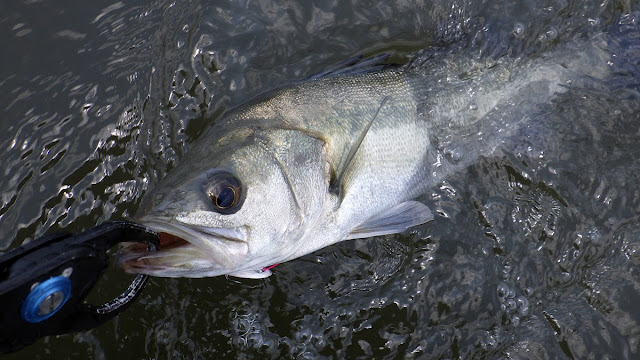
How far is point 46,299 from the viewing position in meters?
2.03

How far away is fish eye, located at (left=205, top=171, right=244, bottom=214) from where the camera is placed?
2434 mm

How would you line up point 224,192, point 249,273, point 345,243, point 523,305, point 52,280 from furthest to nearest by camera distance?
point 345,243 → point 523,305 → point 249,273 → point 224,192 → point 52,280

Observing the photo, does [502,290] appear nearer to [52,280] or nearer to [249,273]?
[249,273]

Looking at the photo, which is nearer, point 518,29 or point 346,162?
point 346,162

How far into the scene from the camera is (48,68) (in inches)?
148

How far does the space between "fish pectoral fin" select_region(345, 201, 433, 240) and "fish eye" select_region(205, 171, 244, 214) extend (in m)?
0.65

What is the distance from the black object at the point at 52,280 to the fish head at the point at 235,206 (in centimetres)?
14

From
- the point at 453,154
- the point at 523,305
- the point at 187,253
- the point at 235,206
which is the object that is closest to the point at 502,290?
the point at 523,305

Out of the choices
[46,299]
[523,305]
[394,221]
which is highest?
[46,299]

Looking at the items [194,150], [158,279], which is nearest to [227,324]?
[158,279]

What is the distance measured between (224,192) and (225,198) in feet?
0.09

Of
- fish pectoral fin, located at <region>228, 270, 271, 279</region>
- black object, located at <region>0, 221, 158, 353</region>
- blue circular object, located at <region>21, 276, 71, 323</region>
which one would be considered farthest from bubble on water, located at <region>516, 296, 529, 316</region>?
blue circular object, located at <region>21, 276, 71, 323</region>

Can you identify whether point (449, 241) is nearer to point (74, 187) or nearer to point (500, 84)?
point (500, 84)

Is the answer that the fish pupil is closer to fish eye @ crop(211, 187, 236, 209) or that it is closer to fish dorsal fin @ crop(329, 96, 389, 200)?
fish eye @ crop(211, 187, 236, 209)
